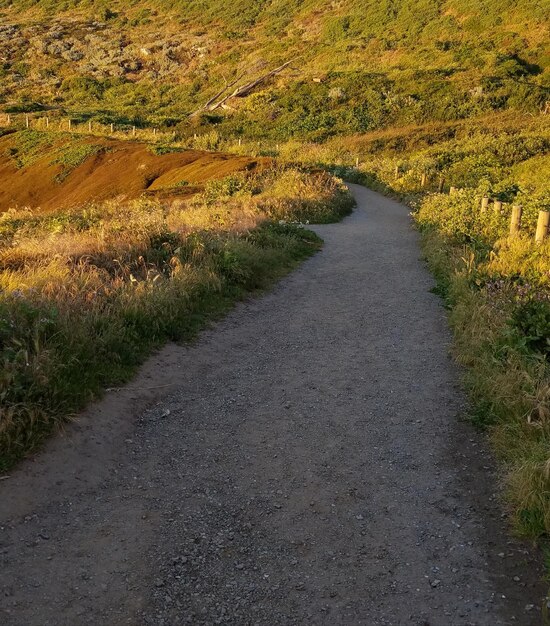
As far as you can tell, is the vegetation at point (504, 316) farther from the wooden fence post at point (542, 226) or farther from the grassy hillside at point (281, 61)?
the grassy hillside at point (281, 61)

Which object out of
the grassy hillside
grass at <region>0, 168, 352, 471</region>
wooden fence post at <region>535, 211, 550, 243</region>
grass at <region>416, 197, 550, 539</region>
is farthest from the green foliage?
the grassy hillside

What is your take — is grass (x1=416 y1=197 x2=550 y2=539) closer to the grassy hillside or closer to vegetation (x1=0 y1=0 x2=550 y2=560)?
vegetation (x1=0 y1=0 x2=550 y2=560)

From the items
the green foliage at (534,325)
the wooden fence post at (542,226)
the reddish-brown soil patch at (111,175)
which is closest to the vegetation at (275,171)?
the green foliage at (534,325)

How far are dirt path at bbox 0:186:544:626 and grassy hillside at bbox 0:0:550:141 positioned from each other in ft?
118

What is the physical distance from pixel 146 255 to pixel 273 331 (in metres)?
2.54

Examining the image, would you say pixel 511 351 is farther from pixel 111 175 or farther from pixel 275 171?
pixel 111 175

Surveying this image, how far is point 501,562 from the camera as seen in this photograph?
3.41 meters

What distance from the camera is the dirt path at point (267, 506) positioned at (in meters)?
3.12

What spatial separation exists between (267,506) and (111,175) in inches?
1003

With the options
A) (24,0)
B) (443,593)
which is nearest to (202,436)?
(443,593)

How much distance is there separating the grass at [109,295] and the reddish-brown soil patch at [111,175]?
34.2 ft

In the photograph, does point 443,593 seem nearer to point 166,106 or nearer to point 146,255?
point 146,255

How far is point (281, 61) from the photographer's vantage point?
59656mm

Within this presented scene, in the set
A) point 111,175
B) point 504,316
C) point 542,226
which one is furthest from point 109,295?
point 111,175
